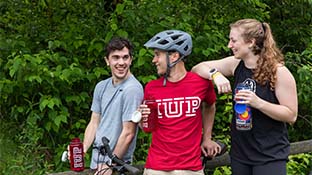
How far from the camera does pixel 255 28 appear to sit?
11.7 ft

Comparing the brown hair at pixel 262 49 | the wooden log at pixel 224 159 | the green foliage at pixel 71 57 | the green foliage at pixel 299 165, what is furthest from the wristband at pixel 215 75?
the green foliage at pixel 299 165

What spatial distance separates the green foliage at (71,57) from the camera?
5945 mm

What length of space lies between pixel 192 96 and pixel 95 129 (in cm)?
76

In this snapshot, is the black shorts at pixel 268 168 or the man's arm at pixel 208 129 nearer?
the black shorts at pixel 268 168

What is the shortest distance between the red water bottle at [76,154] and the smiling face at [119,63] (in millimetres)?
480

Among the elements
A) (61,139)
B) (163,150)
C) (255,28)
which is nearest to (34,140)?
(61,139)

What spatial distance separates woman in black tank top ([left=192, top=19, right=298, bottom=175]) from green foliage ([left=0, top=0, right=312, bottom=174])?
2276 millimetres

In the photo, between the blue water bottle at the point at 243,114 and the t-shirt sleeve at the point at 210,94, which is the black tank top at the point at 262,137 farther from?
the t-shirt sleeve at the point at 210,94

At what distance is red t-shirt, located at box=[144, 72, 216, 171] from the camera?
3652 mm

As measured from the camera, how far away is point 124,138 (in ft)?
12.3

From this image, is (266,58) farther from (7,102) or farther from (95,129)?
(7,102)

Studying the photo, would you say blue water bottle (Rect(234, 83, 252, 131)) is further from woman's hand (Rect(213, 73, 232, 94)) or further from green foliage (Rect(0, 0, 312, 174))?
green foliage (Rect(0, 0, 312, 174))

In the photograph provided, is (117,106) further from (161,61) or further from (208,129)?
(208,129)

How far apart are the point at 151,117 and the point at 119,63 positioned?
0.44m
